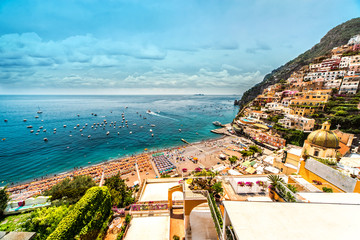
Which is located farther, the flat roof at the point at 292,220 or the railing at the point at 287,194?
the railing at the point at 287,194

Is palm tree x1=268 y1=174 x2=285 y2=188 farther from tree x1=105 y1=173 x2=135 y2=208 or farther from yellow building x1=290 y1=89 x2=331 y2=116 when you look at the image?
yellow building x1=290 y1=89 x2=331 y2=116

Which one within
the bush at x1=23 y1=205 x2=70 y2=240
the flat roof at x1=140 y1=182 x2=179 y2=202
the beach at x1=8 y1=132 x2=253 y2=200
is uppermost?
the bush at x1=23 y1=205 x2=70 y2=240

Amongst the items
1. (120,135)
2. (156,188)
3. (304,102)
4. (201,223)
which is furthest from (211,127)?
(201,223)

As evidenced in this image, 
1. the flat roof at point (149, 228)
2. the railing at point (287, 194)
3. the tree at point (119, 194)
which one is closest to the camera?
the railing at point (287, 194)

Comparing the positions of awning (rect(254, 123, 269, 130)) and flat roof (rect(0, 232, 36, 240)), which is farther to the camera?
awning (rect(254, 123, 269, 130))

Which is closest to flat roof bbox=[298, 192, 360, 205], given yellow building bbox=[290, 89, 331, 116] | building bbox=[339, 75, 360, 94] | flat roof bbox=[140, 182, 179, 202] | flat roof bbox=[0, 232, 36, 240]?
flat roof bbox=[140, 182, 179, 202]

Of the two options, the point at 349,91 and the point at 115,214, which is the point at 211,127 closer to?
the point at 349,91

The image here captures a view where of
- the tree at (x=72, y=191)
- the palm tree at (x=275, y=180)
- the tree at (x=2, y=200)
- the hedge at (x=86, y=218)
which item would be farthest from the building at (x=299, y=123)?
the tree at (x=2, y=200)

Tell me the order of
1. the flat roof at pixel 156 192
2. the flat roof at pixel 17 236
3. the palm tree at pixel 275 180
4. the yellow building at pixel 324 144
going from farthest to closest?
the yellow building at pixel 324 144 < the flat roof at pixel 156 192 < the palm tree at pixel 275 180 < the flat roof at pixel 17 236

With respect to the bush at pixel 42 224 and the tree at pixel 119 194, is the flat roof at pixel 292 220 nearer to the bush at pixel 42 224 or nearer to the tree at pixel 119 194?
the bush at pixel 42 224
